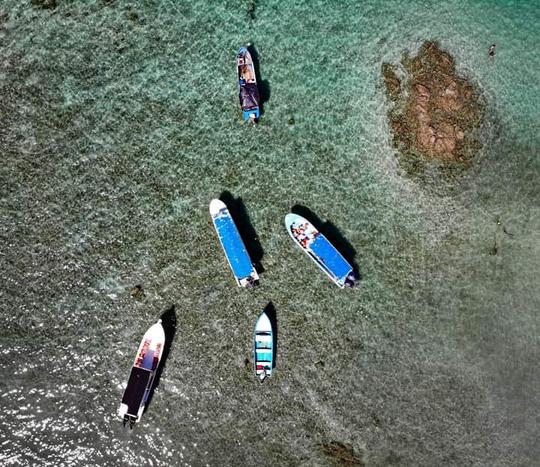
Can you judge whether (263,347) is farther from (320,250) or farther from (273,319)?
(320,250)

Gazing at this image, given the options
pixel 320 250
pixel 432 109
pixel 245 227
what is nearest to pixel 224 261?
pixel 245 227

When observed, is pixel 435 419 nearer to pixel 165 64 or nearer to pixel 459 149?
pixel 459 149

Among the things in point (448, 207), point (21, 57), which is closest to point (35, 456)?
point (21, 57)

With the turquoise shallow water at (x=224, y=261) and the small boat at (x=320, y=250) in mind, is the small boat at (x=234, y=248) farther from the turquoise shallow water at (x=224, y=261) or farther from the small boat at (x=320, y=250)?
the small boat at (x=320, y=250)

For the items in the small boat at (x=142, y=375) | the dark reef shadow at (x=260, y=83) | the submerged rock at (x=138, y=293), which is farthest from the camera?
the dark reef shadow at (x=260, y=83)

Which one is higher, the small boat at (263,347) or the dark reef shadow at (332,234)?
the dark reef shadow at (332,234)

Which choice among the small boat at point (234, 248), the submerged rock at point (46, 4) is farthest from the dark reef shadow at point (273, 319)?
the submerged rock at point (46, 4)
